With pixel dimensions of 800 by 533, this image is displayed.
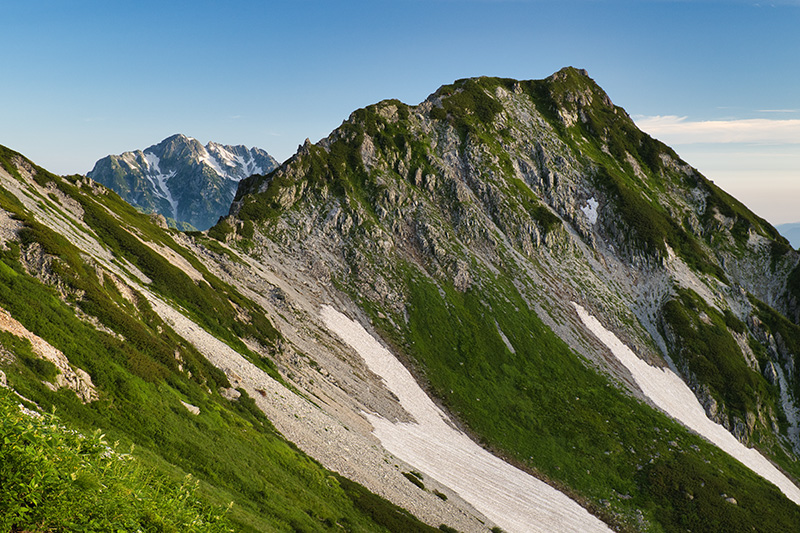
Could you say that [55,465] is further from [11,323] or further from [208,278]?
[208,278]

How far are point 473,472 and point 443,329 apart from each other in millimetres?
40675

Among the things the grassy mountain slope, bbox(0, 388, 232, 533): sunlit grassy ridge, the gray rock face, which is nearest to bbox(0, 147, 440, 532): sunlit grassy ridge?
bbox(0, 388, 232, 533): sunlit grassy ridge

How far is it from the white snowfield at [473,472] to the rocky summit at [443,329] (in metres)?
0.51

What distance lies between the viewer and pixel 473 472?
64500 mm

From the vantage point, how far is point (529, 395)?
9169 centimetres

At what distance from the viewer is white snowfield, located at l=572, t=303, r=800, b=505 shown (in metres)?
92.3

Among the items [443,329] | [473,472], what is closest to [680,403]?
[443,329]

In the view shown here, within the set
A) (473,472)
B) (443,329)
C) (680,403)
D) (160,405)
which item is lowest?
(473,472)

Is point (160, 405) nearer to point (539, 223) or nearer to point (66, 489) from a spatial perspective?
point (66, 489)

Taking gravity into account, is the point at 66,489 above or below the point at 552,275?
below

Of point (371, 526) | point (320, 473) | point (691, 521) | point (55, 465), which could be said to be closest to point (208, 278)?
point (320, 473)

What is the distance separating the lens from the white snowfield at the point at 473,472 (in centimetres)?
5691

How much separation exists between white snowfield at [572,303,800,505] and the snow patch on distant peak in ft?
130

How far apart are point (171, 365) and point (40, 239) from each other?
1737cm
